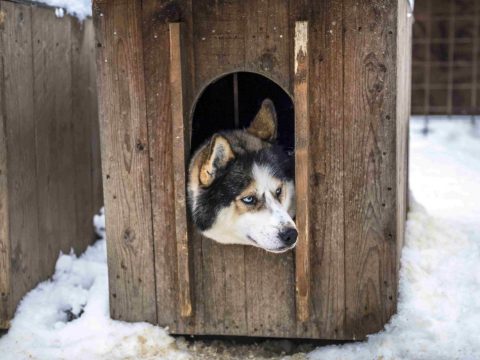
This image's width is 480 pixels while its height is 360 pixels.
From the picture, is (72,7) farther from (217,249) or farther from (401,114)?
(401,114)

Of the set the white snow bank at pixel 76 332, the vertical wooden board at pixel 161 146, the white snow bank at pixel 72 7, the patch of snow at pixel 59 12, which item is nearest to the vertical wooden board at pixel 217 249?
the vertical wooden board at pixel 161 146

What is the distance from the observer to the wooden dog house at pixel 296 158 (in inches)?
140

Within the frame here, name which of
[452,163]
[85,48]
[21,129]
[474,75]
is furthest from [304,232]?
[474,75]

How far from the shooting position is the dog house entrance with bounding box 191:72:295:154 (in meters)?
4.46

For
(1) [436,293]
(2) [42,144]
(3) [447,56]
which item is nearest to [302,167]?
(1) [436,293]

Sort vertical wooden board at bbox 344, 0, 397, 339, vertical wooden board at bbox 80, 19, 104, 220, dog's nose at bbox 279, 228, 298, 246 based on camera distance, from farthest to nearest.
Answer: vertical wooden board at bbox 80, 19, 104, 220 → vertical wooden board at bbox 344, 0, 397, 339 → dog's nose at bbox 279, 228, 298, 246

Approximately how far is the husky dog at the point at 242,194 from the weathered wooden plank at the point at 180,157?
0.25 feet

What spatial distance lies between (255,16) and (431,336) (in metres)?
1.72

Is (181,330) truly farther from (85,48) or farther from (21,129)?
(85,48)

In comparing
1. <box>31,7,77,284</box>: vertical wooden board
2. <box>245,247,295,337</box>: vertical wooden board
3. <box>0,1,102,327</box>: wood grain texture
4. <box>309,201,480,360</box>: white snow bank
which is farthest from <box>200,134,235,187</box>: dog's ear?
<box>31,7,77,284</box>: vertical wooden board

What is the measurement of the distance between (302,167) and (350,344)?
0.93 m

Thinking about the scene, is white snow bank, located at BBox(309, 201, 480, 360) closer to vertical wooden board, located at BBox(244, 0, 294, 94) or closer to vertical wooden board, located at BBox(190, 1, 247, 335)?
vertical wooden board, located at BBox(190, 1, 247, 335)

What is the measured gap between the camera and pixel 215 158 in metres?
3.61

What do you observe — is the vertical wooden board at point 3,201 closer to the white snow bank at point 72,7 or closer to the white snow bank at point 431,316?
the white snow bank at point 72,7
